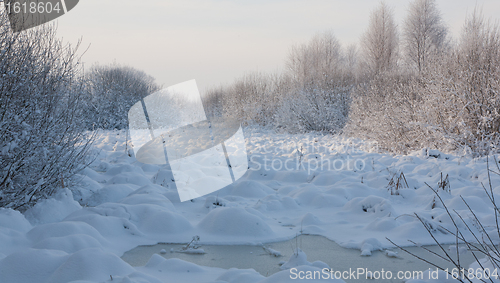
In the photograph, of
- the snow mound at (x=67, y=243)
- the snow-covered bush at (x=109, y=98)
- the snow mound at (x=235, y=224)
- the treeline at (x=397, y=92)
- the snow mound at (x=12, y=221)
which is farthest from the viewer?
the snow-covered bush at (x=109, y=98)

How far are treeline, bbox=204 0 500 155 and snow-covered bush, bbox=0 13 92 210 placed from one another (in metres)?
6.58

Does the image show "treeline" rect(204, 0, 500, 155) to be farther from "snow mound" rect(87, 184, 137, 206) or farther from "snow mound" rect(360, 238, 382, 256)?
"snow mound" rect(87, 184, 137, 206)

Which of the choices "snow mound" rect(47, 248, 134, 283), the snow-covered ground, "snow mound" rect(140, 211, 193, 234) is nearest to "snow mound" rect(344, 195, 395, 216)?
the snow-covered ground

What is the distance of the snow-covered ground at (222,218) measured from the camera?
7.89 feet

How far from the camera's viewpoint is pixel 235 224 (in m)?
3.69

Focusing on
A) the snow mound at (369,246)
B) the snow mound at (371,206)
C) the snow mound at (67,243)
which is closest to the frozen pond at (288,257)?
the snow mound at (369,246)

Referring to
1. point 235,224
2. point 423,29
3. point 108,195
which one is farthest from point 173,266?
point 423,29

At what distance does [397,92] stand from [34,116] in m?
8.49

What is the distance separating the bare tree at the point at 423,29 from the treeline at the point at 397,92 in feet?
0.25

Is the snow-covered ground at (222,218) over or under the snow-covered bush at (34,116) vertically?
under

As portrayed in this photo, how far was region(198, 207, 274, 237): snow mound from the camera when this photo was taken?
3.62 metres

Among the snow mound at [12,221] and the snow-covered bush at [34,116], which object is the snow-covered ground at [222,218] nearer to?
the snow mound at [12,221]

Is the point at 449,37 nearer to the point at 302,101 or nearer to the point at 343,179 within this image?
the point at 302,101

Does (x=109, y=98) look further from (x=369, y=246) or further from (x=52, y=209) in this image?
(x=369, y=246)
